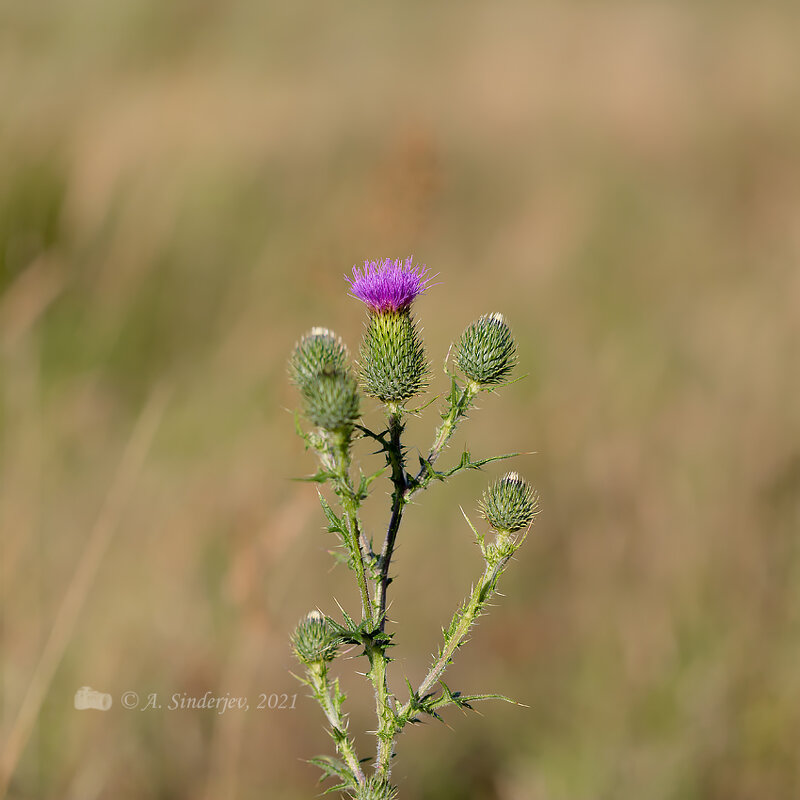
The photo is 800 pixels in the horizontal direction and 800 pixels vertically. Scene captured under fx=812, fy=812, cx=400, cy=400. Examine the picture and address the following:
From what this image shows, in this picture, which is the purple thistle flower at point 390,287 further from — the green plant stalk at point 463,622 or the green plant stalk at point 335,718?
the green plant stalk at point 335,718

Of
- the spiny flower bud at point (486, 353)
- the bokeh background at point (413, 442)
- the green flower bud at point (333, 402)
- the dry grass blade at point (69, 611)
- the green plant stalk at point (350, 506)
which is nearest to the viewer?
the green plant stalk at point (350, 506)

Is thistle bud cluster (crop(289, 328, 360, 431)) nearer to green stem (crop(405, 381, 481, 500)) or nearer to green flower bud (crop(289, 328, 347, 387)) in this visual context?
green flower bud (crop(289, 328, 347, 387))

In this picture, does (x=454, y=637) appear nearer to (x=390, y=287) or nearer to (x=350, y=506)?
(x=350, y=506)

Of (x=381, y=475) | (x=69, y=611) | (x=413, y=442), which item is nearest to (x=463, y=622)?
(x=381, y=475)

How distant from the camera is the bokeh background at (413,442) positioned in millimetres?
3539

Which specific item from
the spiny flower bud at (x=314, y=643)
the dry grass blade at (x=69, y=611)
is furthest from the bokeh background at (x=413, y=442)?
the spiny flower bud at (x=314, y=643)

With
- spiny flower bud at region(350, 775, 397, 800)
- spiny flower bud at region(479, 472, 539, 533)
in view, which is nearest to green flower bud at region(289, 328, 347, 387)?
spiny flower bud at region(479, 472, 539, 533)

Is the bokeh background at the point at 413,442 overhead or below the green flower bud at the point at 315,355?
overhead

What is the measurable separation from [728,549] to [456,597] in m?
1.55

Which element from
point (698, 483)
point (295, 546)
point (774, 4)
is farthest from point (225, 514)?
point (774, 4)

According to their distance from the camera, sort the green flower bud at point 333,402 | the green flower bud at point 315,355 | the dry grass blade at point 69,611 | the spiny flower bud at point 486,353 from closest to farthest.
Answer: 1. the green flower bud at point 333,402
2. the green flower bud at point 315,355
3. the spiny flower bud at point 486,353
4. the dry grass blade at point 69,611

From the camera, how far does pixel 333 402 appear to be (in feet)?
5.22

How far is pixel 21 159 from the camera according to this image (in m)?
6.57

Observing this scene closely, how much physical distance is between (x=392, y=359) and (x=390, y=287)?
0.68ft
